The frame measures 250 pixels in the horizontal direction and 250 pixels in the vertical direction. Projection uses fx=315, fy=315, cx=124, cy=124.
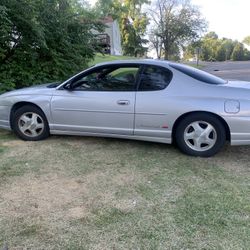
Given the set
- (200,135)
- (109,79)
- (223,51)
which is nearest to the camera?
(200,135)

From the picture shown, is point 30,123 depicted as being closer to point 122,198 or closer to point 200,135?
point 122,198

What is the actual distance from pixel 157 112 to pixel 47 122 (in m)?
1.90

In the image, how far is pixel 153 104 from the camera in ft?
15.3

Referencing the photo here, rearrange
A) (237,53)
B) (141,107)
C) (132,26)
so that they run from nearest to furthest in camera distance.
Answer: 1. (141,107)
2. (132,26)
3. (237,53)

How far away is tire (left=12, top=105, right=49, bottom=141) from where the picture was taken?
5324 mm

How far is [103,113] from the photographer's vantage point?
491 centimetres

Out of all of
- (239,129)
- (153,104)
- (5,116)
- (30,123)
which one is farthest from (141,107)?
(5,116)

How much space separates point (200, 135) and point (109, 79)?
1686mm

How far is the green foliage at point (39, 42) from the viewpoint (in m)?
7.31

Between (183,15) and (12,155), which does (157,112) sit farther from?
(183,15)

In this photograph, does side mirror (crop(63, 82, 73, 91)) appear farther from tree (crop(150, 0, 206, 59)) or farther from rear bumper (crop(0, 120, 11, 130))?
tree (crop(150, 0, 206, 59))

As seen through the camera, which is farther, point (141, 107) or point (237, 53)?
point (237, 53)

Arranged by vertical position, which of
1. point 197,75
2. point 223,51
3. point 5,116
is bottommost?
point 5,116

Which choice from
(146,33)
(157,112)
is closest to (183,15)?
(146,33)
